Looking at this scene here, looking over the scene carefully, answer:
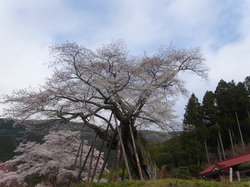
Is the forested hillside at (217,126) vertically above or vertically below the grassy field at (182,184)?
above

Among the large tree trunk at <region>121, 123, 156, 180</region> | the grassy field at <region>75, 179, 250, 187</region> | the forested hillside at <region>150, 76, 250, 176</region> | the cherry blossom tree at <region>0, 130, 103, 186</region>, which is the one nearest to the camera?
the grassy field at <region>75, 179, 250, 187</region>

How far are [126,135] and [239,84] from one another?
Answer: 18.4m

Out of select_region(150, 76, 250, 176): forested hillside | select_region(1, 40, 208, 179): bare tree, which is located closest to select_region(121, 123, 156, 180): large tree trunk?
select_region(1, 40, 208, 179): bare tree

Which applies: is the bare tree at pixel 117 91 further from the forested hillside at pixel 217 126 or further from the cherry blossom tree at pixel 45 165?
the forested hillside at pixel 217 126

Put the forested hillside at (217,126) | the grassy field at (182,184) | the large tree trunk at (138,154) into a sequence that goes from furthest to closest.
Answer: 1. the forested hillside at (217,126)
2. the large tree trunk at (138,154)
3. the grassy field at (182,184)

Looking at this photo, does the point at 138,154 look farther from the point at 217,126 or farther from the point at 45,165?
the point at 217,126

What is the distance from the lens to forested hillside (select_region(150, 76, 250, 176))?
74.3ft

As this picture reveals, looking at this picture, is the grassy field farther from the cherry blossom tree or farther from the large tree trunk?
the cherry blossom tree

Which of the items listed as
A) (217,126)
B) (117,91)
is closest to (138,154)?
Answer: (117,91)

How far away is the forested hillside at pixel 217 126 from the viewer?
2266 centimetres

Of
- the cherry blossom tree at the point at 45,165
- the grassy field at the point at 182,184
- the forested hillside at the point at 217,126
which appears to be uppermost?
the forested hillside at the point at 217,126

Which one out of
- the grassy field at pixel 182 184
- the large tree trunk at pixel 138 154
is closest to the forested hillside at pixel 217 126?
the large tree trunk at pixel 138 154

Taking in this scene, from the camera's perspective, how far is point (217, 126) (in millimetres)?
23578

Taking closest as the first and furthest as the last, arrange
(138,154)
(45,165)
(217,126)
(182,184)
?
(182,184) → (138,154) → (45,165) → (217,126)
